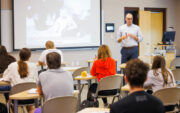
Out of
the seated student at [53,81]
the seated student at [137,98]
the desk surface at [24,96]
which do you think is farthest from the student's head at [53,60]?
the seated student at [137,98]

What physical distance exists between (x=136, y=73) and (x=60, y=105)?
1125mm

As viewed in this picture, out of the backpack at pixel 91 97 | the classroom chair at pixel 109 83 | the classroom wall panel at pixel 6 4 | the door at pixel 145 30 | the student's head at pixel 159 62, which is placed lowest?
the backpack at pixel 91 97

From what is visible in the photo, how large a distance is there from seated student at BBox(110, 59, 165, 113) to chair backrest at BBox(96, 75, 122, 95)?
242 centimetres

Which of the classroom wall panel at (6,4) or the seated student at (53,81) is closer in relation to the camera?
the seated student at (53,81)

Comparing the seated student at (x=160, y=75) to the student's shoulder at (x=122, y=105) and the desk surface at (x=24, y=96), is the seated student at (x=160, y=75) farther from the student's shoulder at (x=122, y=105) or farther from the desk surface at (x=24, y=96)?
the student's shoulder at (x=122, y=105)

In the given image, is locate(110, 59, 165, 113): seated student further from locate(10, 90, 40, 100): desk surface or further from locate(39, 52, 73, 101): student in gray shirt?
locate(10, 90, 40, 100): desk surface

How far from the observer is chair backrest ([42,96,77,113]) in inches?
111

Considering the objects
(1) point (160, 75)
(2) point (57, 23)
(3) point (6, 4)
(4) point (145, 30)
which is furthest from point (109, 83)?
(4) point (145, 30)

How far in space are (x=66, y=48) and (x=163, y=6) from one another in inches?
181

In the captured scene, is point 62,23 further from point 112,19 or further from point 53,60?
point 53,60

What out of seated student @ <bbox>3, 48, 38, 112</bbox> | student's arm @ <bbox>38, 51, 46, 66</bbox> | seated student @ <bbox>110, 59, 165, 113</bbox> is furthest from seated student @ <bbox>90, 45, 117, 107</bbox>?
seated student @ <bbox>110, 59, 165, 113</bbox>

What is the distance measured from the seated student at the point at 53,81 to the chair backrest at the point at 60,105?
16.6 inches

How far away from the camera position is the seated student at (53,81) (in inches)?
131

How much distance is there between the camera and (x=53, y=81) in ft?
10.9
